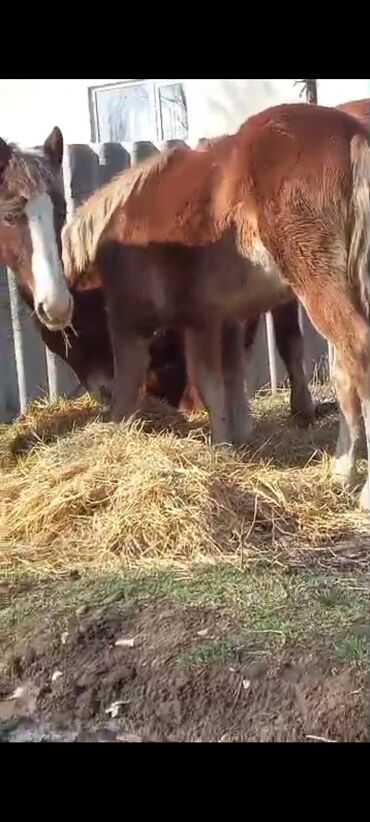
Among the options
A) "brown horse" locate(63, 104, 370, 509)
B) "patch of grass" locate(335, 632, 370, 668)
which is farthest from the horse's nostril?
"patch of grass" locate(335, 632, 370, 668)

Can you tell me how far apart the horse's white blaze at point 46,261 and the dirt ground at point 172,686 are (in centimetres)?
145

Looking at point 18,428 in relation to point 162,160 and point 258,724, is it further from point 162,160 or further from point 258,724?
point 258,724

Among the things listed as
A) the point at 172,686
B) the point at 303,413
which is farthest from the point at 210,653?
the point at 303,413

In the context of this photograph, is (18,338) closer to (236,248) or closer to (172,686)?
(236,248)

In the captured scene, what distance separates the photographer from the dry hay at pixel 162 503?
13.2ft

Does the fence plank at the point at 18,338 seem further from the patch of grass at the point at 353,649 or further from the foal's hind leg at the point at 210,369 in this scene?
the patch of grass at the point at 353,649

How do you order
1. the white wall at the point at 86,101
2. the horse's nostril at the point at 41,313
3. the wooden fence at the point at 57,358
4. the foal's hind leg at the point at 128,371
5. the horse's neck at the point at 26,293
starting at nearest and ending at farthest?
the white wall at the point at 86,101 < the horse's nostril at the point at 41,313 < the horse's neck at the point at 26,293 < the wooden fence at the point at 57,358 < the foal's hind leg at the point at 128,371

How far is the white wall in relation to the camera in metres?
3.92

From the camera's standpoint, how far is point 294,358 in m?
5.18

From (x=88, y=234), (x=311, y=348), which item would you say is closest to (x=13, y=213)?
(x=88, y=234)

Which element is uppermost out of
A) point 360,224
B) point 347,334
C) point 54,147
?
point 54,147

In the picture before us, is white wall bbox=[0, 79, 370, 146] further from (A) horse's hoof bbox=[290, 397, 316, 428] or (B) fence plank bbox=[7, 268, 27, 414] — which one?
(A) horse's hoof bbox=[290, 397, 316, 428]

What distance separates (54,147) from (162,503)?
60.8 inches

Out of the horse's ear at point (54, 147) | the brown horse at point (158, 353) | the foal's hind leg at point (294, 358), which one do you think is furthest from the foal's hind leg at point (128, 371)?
the horse's ear at point (54, 147)
